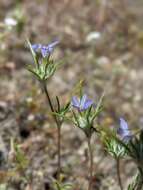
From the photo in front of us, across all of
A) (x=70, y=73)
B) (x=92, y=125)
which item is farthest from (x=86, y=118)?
(x=70, y=73)

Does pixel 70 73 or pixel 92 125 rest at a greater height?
pixel 70 73

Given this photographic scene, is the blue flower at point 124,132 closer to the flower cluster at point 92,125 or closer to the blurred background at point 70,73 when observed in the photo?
the flower cluster at point 92,125

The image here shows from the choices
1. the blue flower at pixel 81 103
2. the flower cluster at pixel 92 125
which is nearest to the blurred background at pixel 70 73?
the flower cluster at pixel 92 125

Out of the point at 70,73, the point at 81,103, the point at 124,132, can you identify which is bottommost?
the point at 124,132

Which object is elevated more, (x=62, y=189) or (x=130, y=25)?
(x=130, y=25)

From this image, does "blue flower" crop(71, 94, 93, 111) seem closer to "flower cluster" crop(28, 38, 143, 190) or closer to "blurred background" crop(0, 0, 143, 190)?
"flower cluster" crop(28, 38, 143, 190)

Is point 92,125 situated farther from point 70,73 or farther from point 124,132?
point 70,73

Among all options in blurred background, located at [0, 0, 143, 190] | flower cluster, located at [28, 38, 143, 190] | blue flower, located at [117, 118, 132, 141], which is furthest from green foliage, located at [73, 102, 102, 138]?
blurred background, located at [0, 0, 143, 190]

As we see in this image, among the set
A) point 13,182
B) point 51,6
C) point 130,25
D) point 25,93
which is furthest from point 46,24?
point 13,182

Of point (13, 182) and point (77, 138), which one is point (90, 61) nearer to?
point (77, 138)
